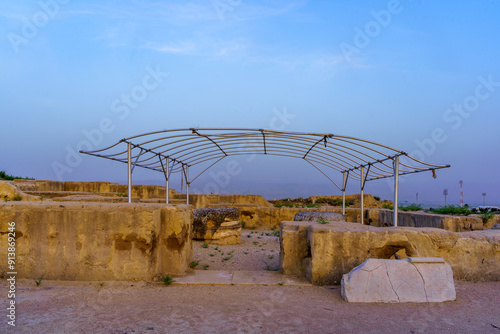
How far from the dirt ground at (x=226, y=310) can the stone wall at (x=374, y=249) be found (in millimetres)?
276

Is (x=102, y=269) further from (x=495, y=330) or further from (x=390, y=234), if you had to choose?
(x=495, y=330)

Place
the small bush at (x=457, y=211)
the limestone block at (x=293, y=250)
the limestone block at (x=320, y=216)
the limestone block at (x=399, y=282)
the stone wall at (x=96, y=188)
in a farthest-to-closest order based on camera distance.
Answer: the stone wall at (x=96, y=188) < the limestone block at (x=320, y=216) < the small bush at (x=457, y=211) < the limestone block at (x=293, y=250) < the limestone block at (x=399, y=282)

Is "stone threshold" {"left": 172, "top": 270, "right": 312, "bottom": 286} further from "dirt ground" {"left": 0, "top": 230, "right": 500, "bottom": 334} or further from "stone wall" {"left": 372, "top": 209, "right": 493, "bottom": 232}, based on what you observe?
"stone wall" {"left": 372, "top": 209, "right": 493, "bottom": 232}

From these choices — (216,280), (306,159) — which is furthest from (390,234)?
(306,159)

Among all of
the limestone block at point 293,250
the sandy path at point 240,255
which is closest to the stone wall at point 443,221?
the sandy path at point 240,255

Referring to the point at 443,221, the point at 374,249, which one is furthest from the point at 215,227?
the point at 443,221

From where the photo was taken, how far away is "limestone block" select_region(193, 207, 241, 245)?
33.3 feet

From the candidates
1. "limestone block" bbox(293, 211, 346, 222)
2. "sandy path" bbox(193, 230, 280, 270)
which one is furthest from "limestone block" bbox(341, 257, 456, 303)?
"limestone block" bbox(293, 211, 346, 222)

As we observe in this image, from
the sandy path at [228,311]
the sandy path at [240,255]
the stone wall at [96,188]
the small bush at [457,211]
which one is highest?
the stone wall at [96,188]

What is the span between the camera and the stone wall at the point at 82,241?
211 inches

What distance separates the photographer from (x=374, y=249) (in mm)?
5465

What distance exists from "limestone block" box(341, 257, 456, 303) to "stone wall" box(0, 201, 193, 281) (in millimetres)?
3058

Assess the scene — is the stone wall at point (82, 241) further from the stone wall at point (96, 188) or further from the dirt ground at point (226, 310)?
the stone wall at point (96, 188)

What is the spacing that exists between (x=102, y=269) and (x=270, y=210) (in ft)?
33.8
